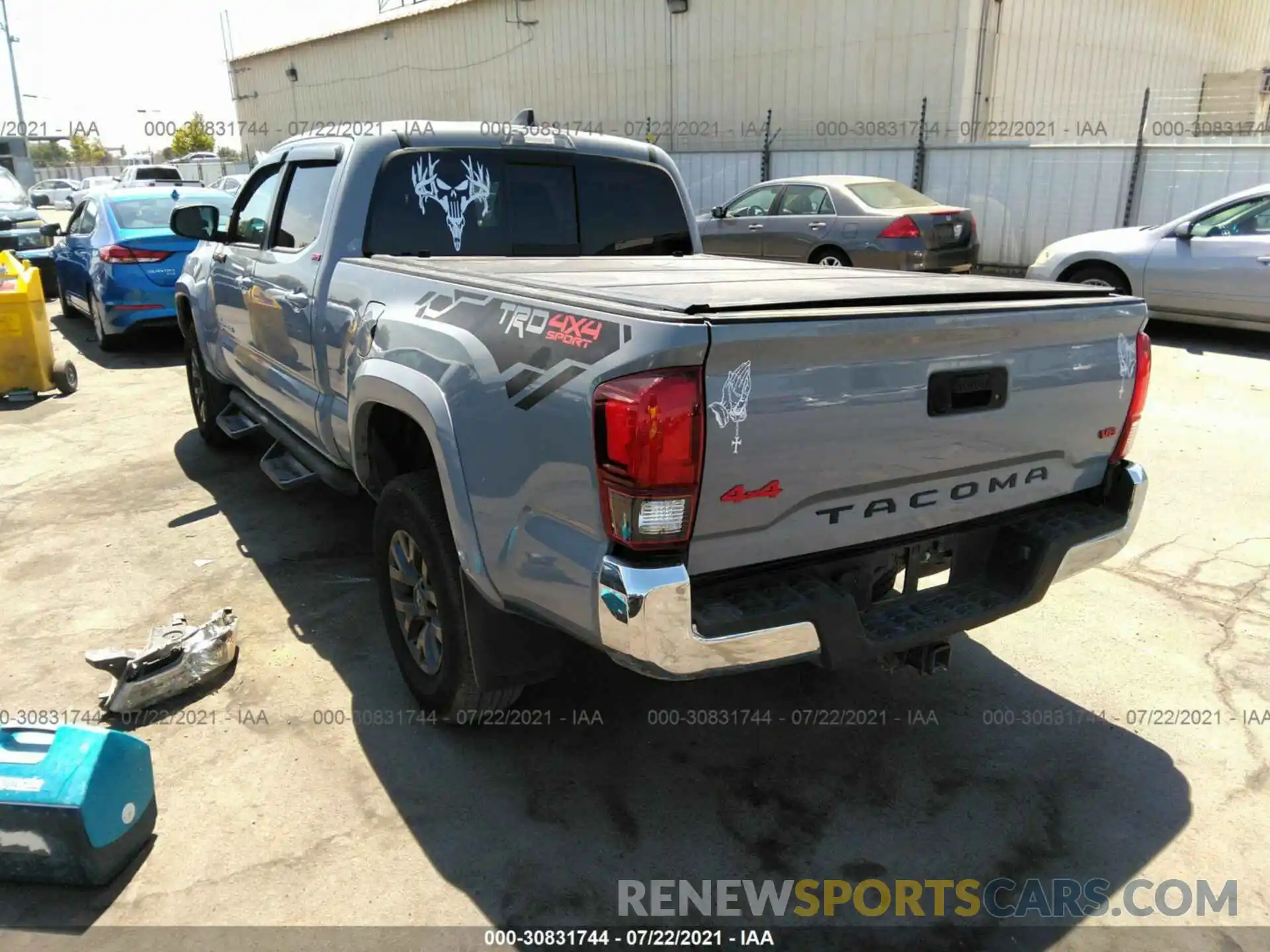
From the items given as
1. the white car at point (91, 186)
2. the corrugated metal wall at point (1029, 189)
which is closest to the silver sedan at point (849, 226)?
the corrugated metal wall at point (1029, 189)

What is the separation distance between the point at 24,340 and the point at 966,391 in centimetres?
841

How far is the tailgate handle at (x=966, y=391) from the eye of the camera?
2.61m

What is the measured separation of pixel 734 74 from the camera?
1900 cm

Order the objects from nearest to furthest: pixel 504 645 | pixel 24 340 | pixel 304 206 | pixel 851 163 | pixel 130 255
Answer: pixel 504 645
pixel 304 206
pixel 24 340
pixel 130 255
pixel 851 163

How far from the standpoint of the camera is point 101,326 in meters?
10.1

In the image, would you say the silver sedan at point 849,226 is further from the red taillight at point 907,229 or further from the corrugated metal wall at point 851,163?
the corrugated metal wall at point 851,163

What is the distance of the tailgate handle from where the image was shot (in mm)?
2611

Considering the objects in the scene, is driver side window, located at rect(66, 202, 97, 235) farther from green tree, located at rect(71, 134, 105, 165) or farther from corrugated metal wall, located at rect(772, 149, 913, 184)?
green tree, located at rect(71, 134, 105, 165)

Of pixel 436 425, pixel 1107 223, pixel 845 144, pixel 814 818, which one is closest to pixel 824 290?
pixel 436 425

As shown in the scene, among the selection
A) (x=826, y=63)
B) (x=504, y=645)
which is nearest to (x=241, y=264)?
(x=504, y=645)

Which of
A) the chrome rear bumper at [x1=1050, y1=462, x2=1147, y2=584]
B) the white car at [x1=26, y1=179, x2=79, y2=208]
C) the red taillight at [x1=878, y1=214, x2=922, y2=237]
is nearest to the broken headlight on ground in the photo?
the chrome rear bumper at [x1=1050, y1=462, x2=1147, y2=584]

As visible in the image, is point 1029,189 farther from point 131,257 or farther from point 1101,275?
point 131,257

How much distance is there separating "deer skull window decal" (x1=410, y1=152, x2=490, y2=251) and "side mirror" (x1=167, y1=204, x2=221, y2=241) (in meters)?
1.96

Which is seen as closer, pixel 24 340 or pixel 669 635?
pixel 669 635
